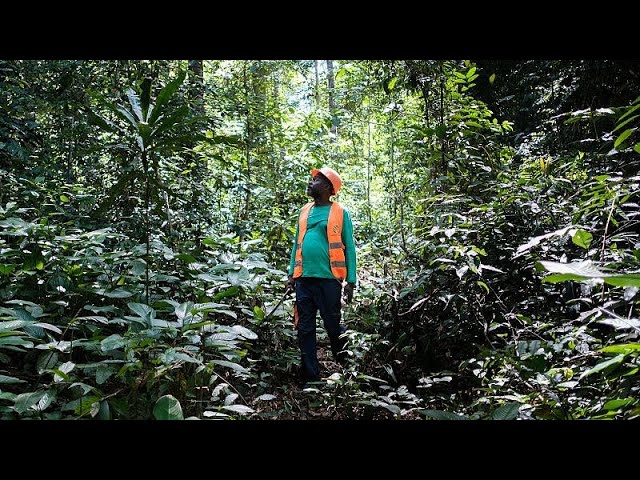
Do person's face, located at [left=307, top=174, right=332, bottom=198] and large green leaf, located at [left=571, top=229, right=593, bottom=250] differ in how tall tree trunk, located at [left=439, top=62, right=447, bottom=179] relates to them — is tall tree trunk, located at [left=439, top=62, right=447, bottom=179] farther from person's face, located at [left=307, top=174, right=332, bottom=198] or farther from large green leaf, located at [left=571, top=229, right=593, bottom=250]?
large green leaf, located at [left=571, top=229, right=593, bottom=250]

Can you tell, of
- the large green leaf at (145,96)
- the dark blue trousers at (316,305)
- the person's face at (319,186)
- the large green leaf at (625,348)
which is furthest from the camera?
the person's face at (319,186)

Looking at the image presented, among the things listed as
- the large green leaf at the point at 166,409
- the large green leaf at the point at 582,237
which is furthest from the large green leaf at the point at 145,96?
the large green leaf at the point at 582,237

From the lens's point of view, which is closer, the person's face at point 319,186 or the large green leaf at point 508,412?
the large green leaf at point 508,412

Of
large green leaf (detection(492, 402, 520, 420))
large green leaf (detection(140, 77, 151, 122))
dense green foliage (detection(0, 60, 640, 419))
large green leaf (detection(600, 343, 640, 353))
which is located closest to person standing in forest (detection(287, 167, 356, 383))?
dense green foliage (detection(0, 60, 640, 419))

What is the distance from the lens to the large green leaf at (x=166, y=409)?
68.4 inches

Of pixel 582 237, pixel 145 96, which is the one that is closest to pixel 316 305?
pixel 145 96

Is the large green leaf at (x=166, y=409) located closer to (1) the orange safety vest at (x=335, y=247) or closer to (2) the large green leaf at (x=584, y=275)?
(2) the large green leaf at (x=584, y=275)

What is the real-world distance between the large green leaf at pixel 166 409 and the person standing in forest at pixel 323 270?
1965mm

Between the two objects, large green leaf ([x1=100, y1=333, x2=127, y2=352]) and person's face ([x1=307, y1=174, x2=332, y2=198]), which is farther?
person's face ([x1=307, y1=174, x2=332, y2=198])

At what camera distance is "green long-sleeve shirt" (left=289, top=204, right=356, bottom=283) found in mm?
3779

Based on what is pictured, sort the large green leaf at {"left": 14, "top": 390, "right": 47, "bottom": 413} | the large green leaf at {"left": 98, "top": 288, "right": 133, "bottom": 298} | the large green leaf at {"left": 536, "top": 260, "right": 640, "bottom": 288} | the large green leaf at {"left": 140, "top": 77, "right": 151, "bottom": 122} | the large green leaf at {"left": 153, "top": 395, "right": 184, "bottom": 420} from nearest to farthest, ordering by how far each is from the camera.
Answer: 1. the large green leaf at {"left": 536, "top": 260, "right": 640, "bottom": 288}
2. the large green leaf at {"left": 153, "top": 395, "right": 184, "bottom": 420}
3. the large green leaf at {"left": 14, "top": 390, "right": 47, "bottom": 413}
4. the large green leaf at {"left": 140, "top": 77, "right": 151, "bottom": 122}
5. the large green leaf at {"left": 98, "top": 288, "right": 133, "bottom": 298}

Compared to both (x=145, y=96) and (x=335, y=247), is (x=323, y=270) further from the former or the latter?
(x=145, y=96)
